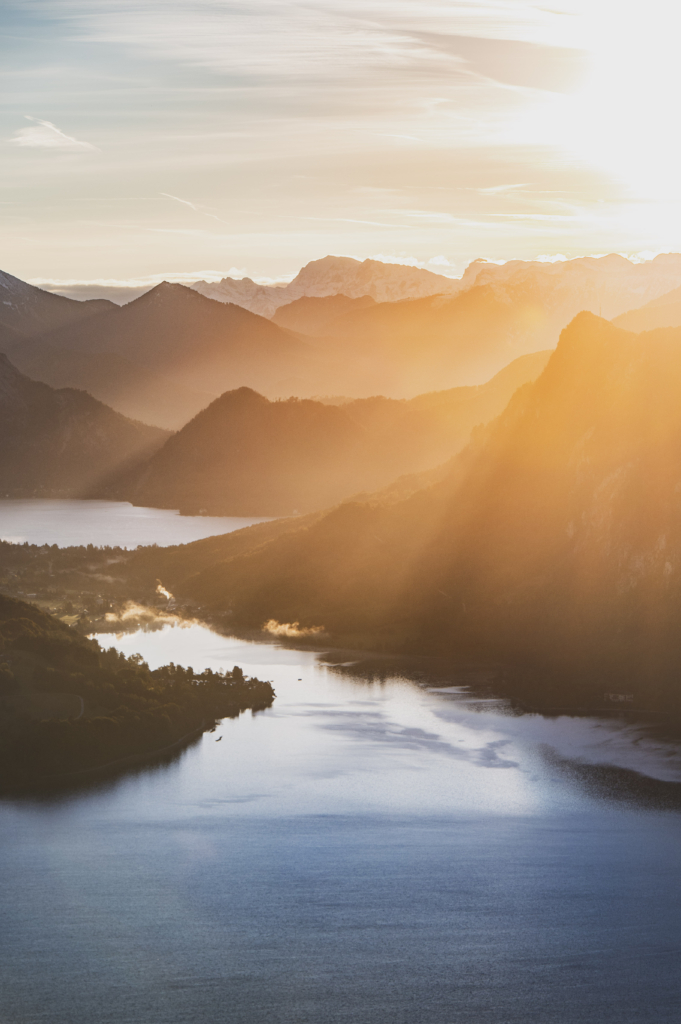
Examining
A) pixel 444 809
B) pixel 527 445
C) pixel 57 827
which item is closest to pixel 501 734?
pixel 444 809

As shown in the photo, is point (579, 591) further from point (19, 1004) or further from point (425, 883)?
point (19, 1004)

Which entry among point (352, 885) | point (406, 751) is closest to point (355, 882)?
point (352, 885)

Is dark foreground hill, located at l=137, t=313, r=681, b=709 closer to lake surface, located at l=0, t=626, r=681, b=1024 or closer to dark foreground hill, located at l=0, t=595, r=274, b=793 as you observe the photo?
lake surface, located at l=0, t=626, r=681, b=1024

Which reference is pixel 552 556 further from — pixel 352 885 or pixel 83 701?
pixel 352 885

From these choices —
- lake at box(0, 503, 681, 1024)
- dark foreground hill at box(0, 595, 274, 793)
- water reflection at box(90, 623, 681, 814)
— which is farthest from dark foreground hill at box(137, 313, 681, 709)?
dark foreground hill at box(0, 595, 274, 793)

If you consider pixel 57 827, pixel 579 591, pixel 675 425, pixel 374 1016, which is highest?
pixel 675 425

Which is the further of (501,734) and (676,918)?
(501,734)

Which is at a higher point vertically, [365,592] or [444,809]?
[365,592]
